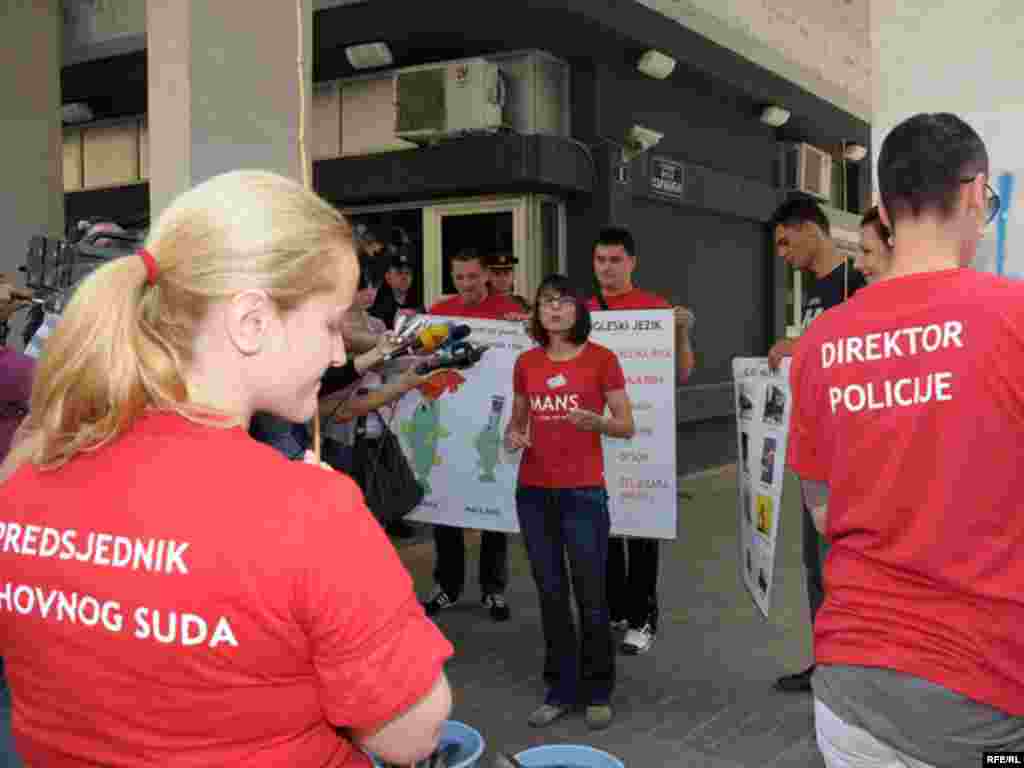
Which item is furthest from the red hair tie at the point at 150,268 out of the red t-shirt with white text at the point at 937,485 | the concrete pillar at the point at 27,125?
the concrete pillar at the point at 27,125

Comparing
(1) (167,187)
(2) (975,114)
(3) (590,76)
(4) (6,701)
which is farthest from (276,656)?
(3) (590,76)

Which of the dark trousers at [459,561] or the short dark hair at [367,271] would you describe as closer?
the short dark hair at [367,271]

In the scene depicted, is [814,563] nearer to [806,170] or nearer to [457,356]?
[457,356]

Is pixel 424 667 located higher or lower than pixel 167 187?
lower

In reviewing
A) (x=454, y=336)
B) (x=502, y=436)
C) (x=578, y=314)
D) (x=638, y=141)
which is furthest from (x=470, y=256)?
(x=638, y=141)

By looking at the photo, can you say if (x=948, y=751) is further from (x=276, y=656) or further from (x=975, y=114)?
(x=975, y=114)

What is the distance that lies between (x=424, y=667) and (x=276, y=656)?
16 cm

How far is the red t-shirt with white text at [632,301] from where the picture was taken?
5.32 meters

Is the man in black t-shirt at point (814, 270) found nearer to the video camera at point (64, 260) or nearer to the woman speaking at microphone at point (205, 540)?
the video camera at point (64, 260)

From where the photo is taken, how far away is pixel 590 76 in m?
8.95

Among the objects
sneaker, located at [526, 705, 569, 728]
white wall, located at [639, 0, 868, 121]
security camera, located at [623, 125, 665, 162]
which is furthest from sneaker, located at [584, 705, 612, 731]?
white wall, located at [639, 0, 868, 121]

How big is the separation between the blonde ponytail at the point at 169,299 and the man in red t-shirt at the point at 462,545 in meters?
4.59

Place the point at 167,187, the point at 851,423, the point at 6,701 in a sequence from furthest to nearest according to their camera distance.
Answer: the point at 167,187
the point at 6,701
the point at 851,423

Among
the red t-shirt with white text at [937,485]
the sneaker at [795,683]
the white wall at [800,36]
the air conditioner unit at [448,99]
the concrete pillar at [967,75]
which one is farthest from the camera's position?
the white wall at [800,36]
